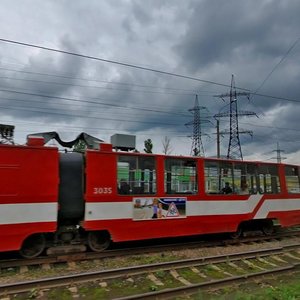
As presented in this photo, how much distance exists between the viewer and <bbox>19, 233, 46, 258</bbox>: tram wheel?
1036cm

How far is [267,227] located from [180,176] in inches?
207

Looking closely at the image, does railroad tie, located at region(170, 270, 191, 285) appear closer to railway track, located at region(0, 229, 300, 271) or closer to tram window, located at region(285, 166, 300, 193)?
railway track, located at region(0, 229, 300, 271)

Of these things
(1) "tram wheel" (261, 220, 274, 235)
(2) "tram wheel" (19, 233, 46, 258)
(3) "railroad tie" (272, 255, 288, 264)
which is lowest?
(3) "railroad tie" (272, 255, 288, 264)

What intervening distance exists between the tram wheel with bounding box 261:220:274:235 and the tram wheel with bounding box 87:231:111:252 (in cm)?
692

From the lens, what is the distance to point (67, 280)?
807 centimetres

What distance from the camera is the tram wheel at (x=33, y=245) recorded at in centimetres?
1036

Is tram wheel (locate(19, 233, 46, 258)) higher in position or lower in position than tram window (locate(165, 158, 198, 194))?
lower

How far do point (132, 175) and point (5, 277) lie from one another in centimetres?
447

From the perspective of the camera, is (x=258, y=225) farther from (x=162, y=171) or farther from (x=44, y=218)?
(x=44, y=218)

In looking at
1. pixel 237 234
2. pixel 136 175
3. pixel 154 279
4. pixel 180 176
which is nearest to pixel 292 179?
pixel 237 234

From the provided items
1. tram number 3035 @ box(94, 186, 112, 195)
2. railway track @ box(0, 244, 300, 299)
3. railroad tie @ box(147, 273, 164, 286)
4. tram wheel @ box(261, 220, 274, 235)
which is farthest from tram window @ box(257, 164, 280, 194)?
railroad tie @ box(147, 273, 164, 286)

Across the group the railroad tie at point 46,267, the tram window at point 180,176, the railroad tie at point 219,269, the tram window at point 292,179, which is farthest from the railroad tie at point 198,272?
the tram window at point 292,179

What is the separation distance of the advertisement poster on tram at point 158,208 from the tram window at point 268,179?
12.6 ft

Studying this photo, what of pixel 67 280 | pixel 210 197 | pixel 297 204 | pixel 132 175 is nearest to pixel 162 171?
pixel 132 175
